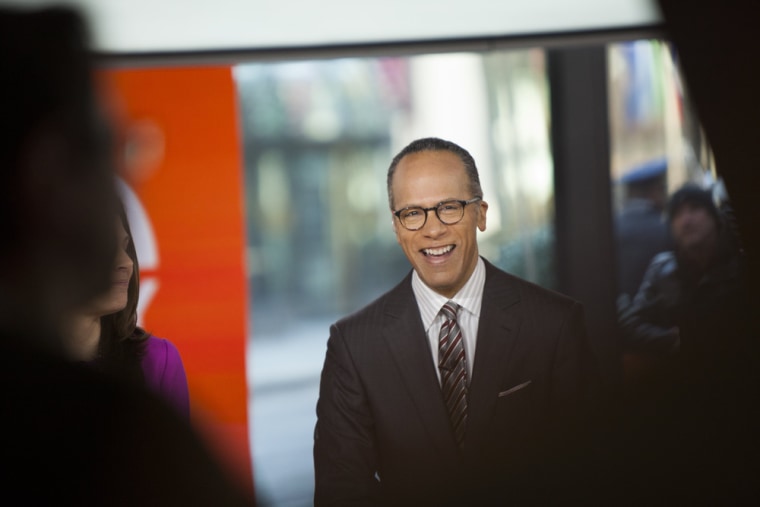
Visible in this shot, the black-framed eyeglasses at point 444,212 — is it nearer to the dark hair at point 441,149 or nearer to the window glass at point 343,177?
the dark hair at point 441,149

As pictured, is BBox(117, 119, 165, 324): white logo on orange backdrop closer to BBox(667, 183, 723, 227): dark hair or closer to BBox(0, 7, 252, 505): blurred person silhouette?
BBox(0, 7, 252, 505): blurred person silhouette

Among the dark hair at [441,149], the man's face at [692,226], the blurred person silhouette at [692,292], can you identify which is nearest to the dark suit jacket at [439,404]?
the dark hair at [441,149]

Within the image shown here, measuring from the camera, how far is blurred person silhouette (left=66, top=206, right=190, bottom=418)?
→ 5.96 ft

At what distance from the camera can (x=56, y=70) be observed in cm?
82

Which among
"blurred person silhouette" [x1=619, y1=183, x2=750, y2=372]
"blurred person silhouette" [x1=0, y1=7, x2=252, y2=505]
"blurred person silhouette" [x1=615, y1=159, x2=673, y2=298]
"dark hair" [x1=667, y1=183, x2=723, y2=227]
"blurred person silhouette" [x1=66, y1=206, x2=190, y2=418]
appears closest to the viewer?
"blurred person silhouette" [x1=0, y1=7, x2=252, y2=505]

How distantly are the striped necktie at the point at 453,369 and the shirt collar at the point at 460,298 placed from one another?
0.02 metres

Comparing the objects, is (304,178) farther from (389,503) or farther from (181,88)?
(389,503)

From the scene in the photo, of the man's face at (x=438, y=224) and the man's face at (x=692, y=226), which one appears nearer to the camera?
the man's face at (x=438, y=224)

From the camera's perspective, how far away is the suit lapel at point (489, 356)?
190 centimetres

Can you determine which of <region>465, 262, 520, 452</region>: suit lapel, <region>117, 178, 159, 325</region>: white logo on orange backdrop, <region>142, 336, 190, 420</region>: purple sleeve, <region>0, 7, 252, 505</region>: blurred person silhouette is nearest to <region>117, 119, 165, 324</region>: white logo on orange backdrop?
<region>117, 178, 159, 325</region>: white logo on orange backdrop

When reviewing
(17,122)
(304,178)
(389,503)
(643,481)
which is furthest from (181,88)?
(643,481)

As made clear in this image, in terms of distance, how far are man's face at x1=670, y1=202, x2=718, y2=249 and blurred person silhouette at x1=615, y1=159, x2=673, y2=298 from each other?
0.05 meters

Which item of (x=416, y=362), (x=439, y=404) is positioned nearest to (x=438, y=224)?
(x=416, y=362)

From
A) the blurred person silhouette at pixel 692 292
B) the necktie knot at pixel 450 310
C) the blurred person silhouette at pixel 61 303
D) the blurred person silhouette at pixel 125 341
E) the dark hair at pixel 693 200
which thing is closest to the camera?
the blurred person silhouette at pixel 61 303
